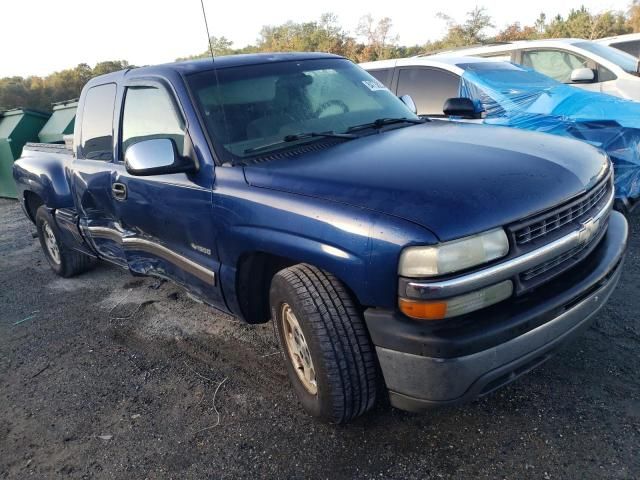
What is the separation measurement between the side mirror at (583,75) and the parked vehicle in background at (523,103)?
31.0 inches

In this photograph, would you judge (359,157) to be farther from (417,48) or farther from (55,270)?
(417,48)

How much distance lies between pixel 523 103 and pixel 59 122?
8.18 m

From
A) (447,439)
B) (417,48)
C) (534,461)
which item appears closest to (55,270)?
(447,439)

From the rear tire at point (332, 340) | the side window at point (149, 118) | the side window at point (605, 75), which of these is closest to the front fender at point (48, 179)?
the side window at point (149, 118)

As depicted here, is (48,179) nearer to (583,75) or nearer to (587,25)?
(583,75)

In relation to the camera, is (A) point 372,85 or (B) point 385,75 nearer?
(A) point 372,85

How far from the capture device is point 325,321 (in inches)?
89.0

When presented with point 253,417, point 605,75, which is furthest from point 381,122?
point 605,75

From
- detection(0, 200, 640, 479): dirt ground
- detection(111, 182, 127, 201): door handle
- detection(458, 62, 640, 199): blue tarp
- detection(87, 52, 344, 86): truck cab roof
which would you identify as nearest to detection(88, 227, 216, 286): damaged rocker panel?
detection(111, 182, 127, 201): door handle

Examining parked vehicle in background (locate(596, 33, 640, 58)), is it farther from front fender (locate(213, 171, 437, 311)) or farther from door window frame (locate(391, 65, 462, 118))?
front fender (locate(213, 171, 437, 311))

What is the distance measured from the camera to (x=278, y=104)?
310cm

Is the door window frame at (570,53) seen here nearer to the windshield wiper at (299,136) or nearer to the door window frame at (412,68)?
the door window frame at (412,68)

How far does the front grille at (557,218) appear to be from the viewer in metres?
2.09

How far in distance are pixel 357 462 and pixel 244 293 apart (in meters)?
1.03
